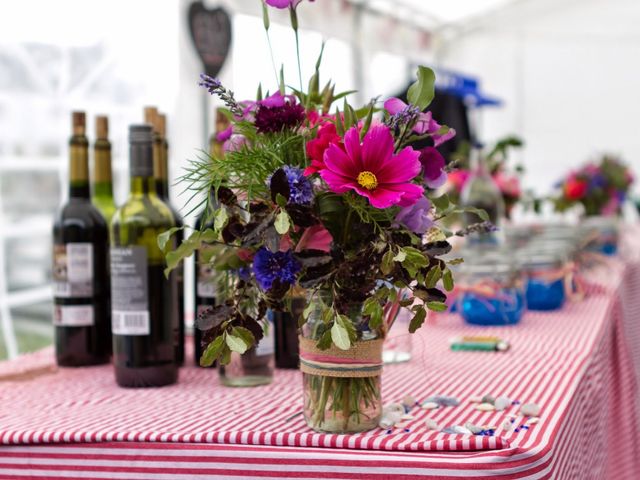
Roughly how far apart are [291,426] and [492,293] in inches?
28.8

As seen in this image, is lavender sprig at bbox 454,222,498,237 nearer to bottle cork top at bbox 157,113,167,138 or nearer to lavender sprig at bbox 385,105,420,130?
lavender sprig at bbox 385,105,420,130

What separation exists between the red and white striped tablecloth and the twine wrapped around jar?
58 mm

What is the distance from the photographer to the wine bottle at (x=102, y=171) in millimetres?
1062

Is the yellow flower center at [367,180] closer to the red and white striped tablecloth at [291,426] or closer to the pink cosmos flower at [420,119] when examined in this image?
the pink cosmos flower at [420,119]

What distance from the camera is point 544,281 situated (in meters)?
1.56

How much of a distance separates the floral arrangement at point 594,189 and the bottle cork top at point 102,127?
84.0 inches

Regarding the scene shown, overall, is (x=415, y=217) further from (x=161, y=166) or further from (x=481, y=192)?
(x=481, y=192)

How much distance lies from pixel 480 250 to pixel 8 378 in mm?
984

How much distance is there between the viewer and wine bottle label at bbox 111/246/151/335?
0.92 metres

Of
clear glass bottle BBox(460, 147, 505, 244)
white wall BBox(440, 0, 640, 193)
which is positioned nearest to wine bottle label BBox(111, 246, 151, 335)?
clear glass bottle BBox(460, 147, 505, 244)

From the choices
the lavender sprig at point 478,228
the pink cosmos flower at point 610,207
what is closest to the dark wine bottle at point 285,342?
the lavender sprig at point 478,228

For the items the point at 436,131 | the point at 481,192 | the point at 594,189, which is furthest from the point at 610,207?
the point at 436,131

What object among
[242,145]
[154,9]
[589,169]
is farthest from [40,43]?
[242,145]

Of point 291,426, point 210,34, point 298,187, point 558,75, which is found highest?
point 558,75
